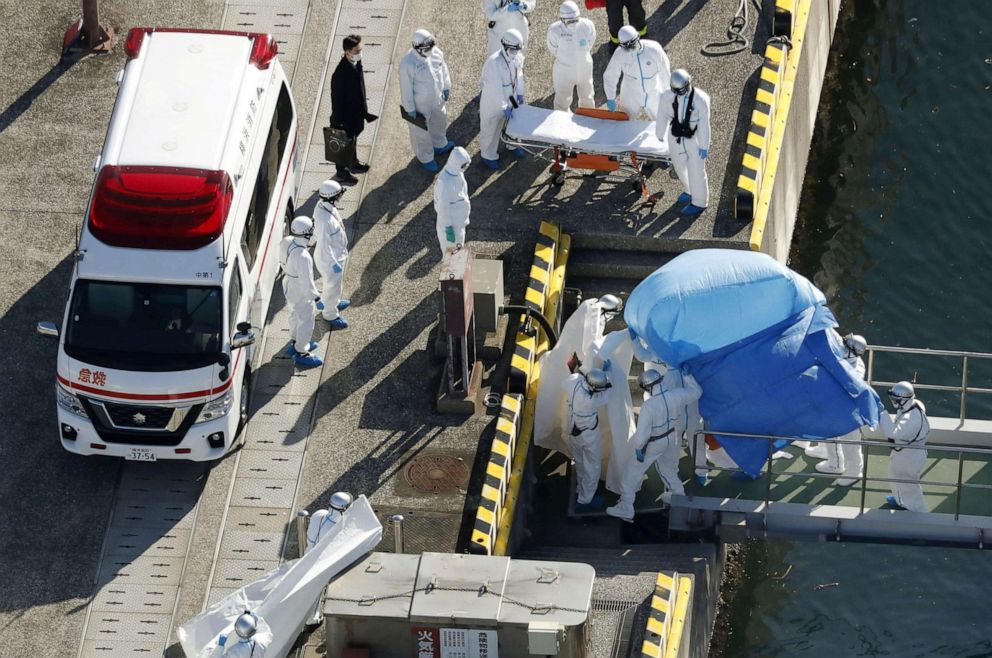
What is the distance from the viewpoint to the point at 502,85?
2709 centimetres

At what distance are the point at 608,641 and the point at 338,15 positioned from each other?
36.4 feet

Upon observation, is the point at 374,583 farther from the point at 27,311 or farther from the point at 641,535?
the point at 27,311

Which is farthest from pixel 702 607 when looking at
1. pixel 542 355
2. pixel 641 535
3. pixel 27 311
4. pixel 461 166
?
pixel 27 311

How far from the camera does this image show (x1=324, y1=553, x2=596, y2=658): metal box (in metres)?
21.2

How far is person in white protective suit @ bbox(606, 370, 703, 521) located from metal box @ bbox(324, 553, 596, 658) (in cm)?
298

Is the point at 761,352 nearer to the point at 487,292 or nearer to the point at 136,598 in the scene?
the point at 487,292

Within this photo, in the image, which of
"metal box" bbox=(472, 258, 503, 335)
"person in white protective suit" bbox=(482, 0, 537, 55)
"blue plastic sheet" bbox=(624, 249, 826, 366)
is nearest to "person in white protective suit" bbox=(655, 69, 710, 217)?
"blue plastic sheet" bbox=(624, 249, 826, 366)

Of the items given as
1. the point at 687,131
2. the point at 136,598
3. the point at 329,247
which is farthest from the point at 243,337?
the point at 687,131

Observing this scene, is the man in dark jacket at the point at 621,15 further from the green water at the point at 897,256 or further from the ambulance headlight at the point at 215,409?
the ambulance headlight at the point at 215,409

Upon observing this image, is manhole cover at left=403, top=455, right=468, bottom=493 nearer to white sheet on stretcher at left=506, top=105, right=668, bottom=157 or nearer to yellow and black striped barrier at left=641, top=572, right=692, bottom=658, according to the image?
yellow and black striped barrier at left=641, top=572, right=692, bottom=658

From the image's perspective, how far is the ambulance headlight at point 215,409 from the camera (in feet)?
78.1

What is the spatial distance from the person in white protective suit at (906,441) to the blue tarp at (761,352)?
31 centimetres

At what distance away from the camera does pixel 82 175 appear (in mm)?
28078

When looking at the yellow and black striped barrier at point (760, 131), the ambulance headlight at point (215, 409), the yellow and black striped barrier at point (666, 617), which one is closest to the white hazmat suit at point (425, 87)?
the yellow and black striped barrier at point (760, 131)
